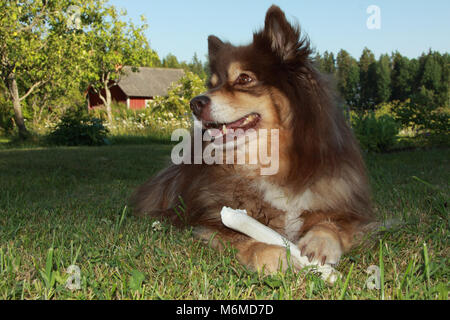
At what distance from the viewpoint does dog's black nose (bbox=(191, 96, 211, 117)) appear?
291 cm

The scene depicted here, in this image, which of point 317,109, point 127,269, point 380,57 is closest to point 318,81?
point 317,109

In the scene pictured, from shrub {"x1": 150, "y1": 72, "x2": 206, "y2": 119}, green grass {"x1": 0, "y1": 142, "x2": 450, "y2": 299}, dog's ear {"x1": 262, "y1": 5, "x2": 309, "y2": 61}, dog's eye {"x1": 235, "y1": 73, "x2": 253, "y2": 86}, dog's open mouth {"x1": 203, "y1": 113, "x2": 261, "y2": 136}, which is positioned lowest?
green grass {"x1": 0, "y1": 142, "x2": 450, "y2": 299}

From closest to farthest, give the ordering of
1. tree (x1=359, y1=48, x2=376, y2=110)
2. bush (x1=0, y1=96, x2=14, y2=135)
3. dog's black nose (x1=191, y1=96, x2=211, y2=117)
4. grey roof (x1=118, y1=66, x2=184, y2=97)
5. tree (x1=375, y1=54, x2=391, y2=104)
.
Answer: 1. dog's black nose (x1=191, y1=96, x2=211, y2=117)
2. bush (x1=0, y1=96, x2=14, y2=135)
3. tree (x1=375, y1=54, x2=391, y2=104)
4. tree (x1=359, y1=48, x2=376, y2=110)
5. grey roof (x1=118, y1=66, x2=184, y2=97)

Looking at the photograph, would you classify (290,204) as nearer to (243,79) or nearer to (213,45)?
(243,79)

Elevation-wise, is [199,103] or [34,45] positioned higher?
[34,45]

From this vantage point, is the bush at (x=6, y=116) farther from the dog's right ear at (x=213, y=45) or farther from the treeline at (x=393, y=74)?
the treeline at (x=393, y=74)

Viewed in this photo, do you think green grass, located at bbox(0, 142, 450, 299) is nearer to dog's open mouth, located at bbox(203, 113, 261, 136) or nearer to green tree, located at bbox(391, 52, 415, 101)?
A: dog's open mouth, located at bbox(203, 113, 261, 136)

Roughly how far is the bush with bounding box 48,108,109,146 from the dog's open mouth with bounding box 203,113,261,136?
12.4 meters

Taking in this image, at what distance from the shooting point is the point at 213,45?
3.57 m

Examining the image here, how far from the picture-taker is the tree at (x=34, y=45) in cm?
1502

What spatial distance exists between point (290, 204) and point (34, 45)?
16.6 meters

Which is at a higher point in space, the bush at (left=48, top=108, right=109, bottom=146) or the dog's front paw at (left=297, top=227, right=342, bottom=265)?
the bush at (left=48, top=108, right=109, bottom=146)

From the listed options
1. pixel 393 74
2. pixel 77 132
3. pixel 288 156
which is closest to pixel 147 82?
pixel 393 74

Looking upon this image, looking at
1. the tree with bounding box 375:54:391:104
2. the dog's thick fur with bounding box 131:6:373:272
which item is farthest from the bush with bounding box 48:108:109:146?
the tree with bounding box 375:54:391:104
